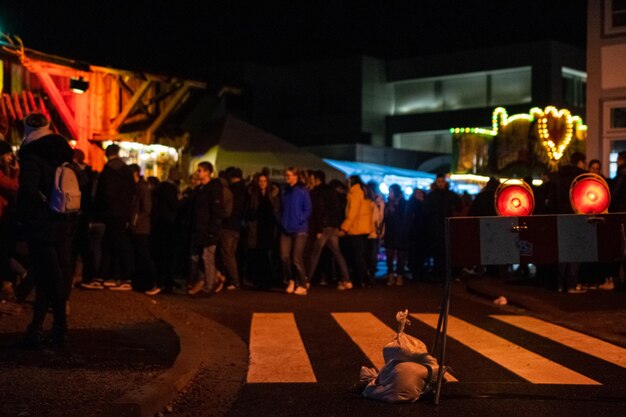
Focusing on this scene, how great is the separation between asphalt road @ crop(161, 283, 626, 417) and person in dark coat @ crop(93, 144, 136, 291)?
1118mm

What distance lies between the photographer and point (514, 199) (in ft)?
23.5

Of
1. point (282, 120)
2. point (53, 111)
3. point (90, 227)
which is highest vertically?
point (282, 120)

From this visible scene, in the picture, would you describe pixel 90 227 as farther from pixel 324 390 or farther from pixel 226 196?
pixel 324 390

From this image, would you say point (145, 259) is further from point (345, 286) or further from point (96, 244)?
point (345, 286)

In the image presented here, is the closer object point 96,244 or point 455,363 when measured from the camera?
point 455,363

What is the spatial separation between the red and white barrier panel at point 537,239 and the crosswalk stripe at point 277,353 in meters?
1.73

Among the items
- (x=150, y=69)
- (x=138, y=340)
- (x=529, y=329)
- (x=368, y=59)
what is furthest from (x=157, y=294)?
(x=368, y=59)

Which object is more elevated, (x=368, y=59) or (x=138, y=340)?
(x=368, y=59)

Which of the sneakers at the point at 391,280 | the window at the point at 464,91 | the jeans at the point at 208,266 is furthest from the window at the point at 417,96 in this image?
the jeans at the point at 208,266

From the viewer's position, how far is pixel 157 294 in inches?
556

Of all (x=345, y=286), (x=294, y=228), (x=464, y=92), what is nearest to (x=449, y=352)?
(x=294, y=228)

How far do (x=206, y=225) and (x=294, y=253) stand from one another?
176cm

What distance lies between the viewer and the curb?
6.10 metres

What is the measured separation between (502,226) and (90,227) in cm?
877
